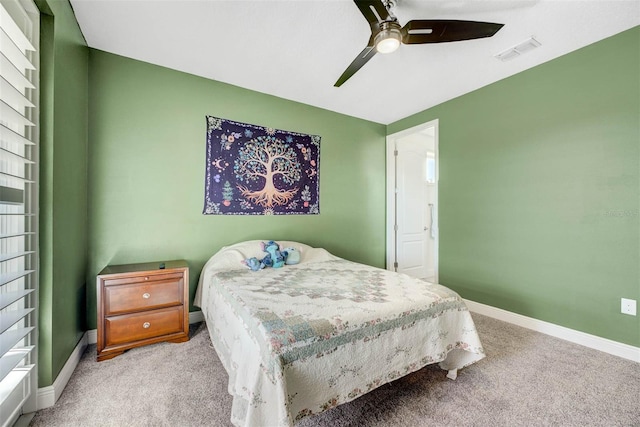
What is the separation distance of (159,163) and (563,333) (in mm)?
4086

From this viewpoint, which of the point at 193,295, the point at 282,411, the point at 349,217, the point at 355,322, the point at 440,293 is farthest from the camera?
the point at 349,217

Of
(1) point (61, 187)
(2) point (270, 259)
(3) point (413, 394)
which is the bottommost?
(3) point (413, 394)

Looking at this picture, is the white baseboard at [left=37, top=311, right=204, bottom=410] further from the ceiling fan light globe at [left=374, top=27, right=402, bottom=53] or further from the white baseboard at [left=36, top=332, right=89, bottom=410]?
the ceiling fan light globe at [left=374, top=27, right=402, bottom=53]

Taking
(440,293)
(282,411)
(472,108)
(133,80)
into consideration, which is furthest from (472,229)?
(133,80)

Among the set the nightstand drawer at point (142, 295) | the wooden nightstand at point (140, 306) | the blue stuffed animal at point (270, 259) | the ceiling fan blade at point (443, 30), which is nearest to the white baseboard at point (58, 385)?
the wooden nightstand at point (140, 306)

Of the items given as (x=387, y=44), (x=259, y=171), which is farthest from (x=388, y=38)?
(x=259, y=171)

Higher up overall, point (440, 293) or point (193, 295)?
point (440, 293)

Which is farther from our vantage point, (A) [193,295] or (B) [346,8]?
(A) [193,295]

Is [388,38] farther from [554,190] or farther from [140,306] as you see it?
[140,306]

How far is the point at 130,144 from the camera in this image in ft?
7.91

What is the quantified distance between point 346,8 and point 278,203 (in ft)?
6.55

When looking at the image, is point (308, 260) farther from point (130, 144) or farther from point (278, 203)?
point (130, 144)

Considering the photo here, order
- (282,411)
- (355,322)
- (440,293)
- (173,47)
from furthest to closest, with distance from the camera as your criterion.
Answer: (173,47) → (440,293) → (355,322) → (282,411)

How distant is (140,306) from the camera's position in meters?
2.04
